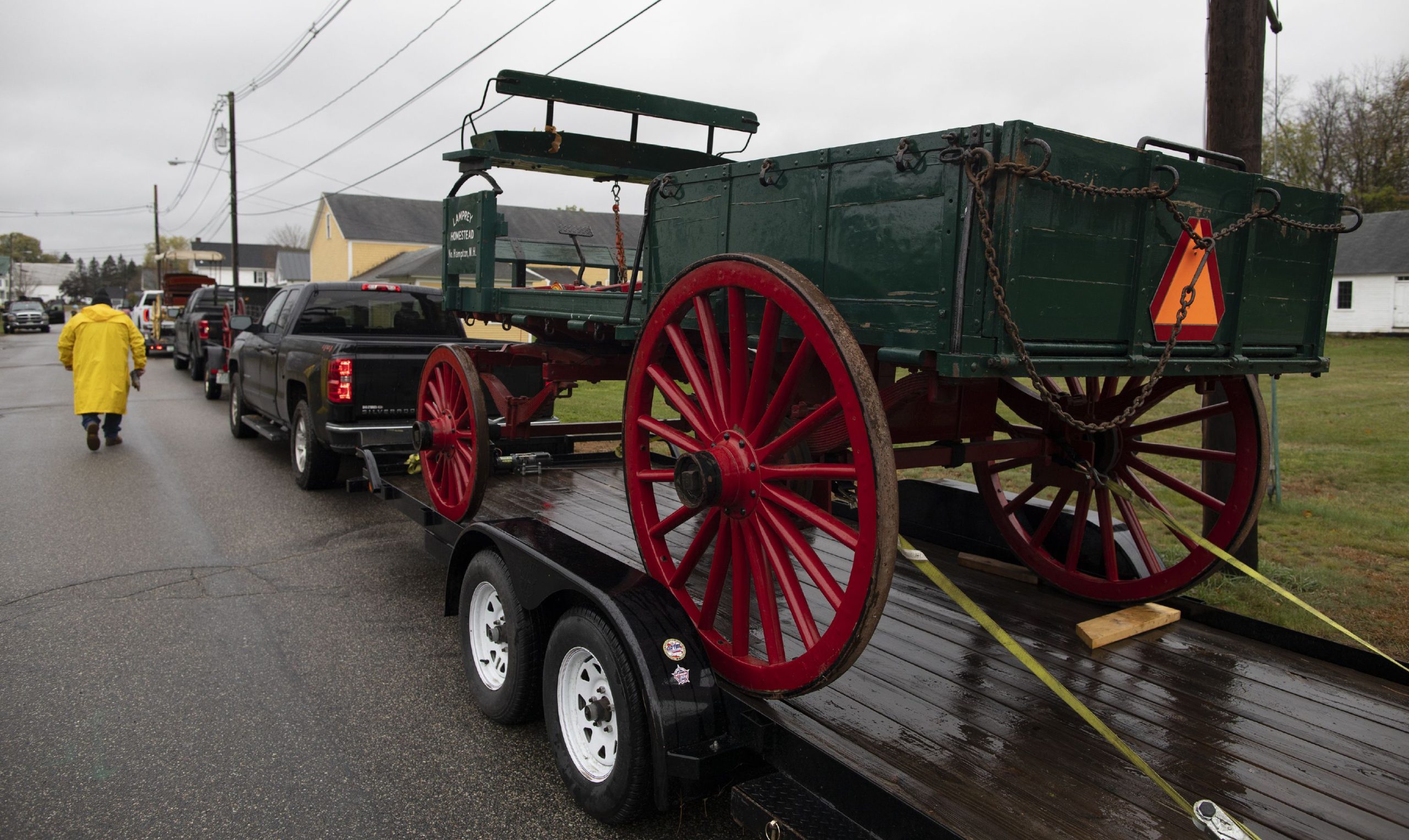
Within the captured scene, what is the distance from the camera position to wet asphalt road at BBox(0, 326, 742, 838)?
3.19 m

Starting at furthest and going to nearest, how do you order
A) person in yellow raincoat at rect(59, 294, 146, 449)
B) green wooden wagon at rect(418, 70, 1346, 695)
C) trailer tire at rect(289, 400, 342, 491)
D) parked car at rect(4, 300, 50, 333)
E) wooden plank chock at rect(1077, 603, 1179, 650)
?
parked car at rect(4, 300, 50, 333) < person in yellow raincoat at rect(59, 294, 146, 449) < trailer tire at rect(289, 400, 342, 491) < wooden plank chock at rect(1077, 603, 1179, 650) < green wooden wagon at rect(418, 70, 1346, 695)

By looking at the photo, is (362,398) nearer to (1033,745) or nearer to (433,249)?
(1033,745)

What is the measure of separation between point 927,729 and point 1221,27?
14.9 ft

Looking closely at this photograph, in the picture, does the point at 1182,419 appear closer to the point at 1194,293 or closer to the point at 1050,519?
the point at 1050,519

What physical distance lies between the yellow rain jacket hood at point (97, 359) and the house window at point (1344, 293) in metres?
43.9

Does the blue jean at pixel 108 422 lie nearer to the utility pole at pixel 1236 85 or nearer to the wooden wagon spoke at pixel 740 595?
the wooden wagon spoke at pixel 740 595

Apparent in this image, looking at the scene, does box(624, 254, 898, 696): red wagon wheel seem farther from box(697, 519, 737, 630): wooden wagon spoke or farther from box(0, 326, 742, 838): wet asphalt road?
box(0, 326, 742, 838): wet asphalt road

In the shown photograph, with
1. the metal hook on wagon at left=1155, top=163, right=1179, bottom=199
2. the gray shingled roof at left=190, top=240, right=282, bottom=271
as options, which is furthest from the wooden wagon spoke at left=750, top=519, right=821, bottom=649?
the gray shingled roof at left=190, top=240, right=282, bottom=271

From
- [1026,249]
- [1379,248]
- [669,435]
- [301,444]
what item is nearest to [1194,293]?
[1026,249]

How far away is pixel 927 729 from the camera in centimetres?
282

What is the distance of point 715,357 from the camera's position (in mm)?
3051

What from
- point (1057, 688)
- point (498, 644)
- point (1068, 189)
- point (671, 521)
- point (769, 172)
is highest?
point (769, 172)

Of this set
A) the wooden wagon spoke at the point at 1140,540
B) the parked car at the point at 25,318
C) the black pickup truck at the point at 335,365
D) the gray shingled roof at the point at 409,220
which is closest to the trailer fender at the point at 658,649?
the wooden wagon spoke at the point at 1140,540

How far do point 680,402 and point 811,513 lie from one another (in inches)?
32.0
